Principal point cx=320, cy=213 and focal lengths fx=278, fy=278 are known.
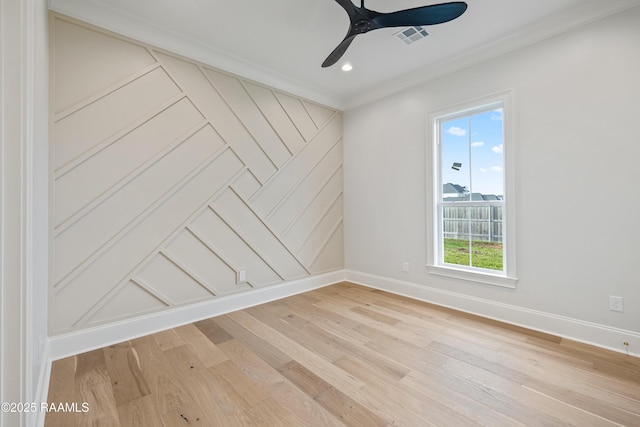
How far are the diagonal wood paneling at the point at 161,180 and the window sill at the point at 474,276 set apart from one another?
1.72 meters

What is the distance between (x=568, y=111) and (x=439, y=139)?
1200 millimetres

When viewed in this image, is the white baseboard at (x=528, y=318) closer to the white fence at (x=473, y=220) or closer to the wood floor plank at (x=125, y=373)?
the white fence at (x=473, y=220)

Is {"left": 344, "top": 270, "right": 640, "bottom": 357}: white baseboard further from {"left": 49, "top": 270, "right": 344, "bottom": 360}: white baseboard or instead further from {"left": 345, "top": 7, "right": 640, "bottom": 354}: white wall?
{"left": 49, "top": 270, "right": 344, "bottom": 360}: white baseboard

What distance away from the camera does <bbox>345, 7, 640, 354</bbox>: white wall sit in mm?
2211

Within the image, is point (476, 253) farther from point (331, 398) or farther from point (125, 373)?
point (125, 373)

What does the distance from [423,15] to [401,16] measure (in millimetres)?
151

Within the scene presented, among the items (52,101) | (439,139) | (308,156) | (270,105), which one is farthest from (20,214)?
(439,139)

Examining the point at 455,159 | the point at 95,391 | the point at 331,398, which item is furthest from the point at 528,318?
the point at 95,391

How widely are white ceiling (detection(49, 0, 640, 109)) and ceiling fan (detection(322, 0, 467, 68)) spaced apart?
35cm

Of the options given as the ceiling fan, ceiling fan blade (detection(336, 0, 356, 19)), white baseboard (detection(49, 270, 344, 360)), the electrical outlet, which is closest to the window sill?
the electrical outlet

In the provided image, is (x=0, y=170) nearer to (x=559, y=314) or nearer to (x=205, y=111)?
(x=205, y=111)

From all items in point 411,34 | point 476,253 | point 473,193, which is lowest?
point 476,253

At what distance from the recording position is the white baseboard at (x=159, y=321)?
2.20 meters

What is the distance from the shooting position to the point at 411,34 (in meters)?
2.67
